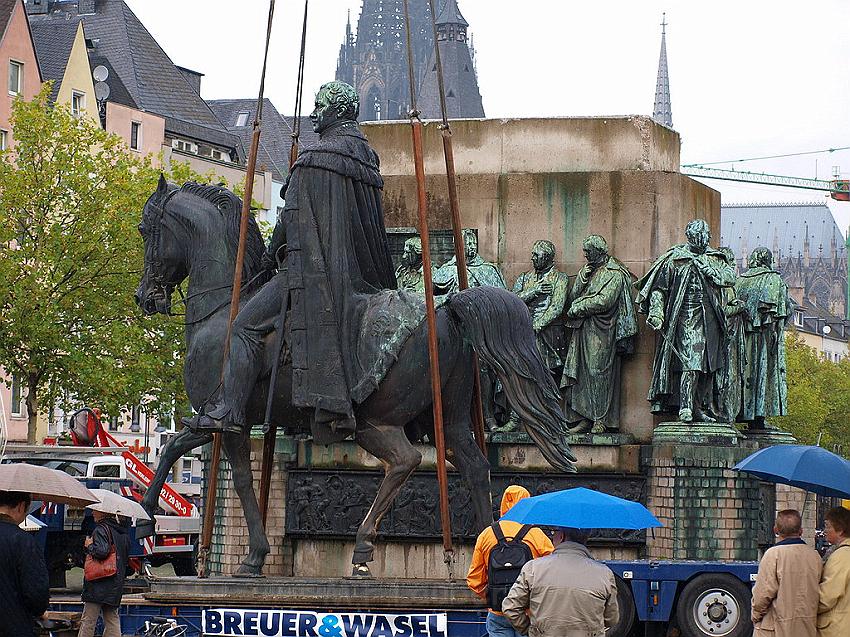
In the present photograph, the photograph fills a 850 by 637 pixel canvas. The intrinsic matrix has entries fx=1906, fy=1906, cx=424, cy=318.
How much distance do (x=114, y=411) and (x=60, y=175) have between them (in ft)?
19.8

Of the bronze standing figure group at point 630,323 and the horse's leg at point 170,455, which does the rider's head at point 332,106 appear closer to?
the horse's leg at point 170,455

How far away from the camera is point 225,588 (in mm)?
14578

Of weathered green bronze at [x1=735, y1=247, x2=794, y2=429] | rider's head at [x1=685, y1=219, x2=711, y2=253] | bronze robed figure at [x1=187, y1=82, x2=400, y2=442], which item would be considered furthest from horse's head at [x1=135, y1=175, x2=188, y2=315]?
weathered green bronze at [x1=735, y1=247, x2=794, y2=429]

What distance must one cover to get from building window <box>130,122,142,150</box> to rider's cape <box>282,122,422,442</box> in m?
66.4

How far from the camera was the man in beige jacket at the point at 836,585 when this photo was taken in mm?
11474

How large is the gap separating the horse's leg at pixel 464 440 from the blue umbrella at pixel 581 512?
12.3ft

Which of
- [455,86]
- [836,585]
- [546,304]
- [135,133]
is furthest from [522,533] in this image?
[455,86]

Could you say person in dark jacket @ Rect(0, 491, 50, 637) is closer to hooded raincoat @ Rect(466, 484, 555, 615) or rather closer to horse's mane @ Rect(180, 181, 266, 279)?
hooded raincoat @ Rect(466, 484, 555, 615)

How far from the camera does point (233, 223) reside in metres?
16.3

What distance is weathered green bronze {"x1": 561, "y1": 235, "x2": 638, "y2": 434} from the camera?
20172 mm

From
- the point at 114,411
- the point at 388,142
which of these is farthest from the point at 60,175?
the point at 388,142

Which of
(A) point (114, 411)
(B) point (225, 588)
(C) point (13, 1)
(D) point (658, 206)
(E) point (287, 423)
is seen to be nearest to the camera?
(B) point (225, 588)

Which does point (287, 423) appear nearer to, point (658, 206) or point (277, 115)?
point (658, 206)

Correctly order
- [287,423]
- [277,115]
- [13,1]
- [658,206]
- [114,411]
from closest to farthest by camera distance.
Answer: [287,423], [658,206], [114,411], [13,1], [277,115]
